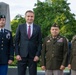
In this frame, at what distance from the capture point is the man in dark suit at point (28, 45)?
671 cm

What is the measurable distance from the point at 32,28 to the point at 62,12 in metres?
32.4

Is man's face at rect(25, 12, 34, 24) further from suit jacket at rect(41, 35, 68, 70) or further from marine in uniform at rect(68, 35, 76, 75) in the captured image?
marine in uniform at rect(68, 35, 76, 75)

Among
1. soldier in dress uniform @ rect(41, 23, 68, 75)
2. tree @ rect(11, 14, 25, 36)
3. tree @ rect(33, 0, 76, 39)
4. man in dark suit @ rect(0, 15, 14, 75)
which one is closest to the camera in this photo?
man in dark suit @ rect(0, 15, 14, 75)

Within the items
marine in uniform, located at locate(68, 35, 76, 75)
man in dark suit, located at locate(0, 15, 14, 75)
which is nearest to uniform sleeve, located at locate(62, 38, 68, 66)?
marine in uniform, located at locate(68, 35, 76, 75)

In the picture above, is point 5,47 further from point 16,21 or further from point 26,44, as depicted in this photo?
point 16,21

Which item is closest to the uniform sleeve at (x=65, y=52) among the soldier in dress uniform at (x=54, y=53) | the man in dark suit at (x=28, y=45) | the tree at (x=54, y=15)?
the soldier in dress uniform at (x=54, y=53)

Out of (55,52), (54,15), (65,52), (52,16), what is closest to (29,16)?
(55,52)

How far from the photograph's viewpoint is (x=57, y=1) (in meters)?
39.5

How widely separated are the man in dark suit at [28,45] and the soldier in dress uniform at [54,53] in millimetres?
168

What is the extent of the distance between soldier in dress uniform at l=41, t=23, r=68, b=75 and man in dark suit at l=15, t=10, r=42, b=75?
17 centimetres

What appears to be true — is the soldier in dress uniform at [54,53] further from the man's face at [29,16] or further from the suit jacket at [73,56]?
the man's face at [29,16]

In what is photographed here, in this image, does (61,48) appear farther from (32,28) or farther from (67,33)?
(67,33)

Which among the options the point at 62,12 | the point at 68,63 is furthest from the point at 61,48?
the point at 62,12

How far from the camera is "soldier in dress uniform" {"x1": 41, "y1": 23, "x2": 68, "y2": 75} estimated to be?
669cm
